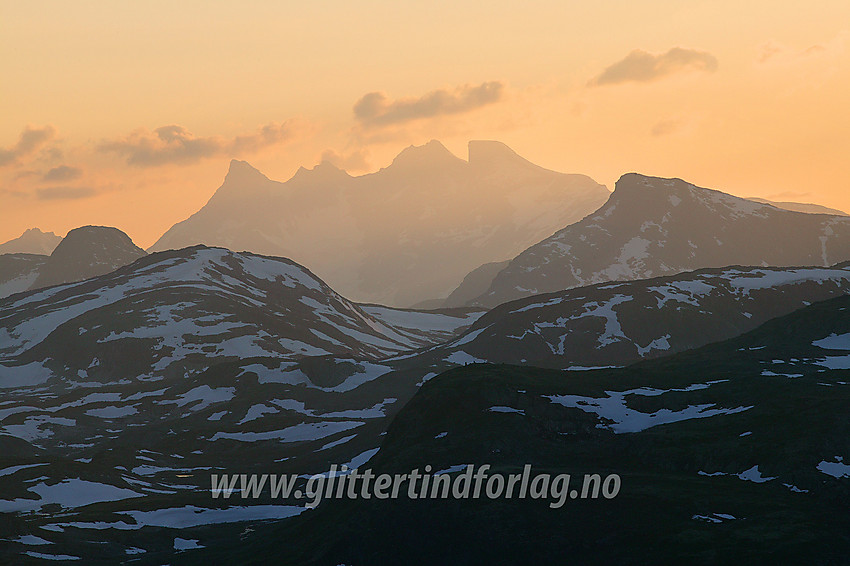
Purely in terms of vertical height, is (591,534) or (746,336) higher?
(746,336)

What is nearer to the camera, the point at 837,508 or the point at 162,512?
the point at 837,508

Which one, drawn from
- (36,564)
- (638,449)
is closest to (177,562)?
(36,564)

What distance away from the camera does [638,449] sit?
11331 centimetres

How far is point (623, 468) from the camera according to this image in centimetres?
10912

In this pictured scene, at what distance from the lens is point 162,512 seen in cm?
13812

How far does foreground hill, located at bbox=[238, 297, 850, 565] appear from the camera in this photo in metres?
86.8

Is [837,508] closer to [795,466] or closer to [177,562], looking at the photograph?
[795,466]

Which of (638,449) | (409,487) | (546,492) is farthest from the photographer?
(638,449)

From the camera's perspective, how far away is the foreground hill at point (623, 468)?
8675 centimetres

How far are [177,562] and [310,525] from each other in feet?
49.8

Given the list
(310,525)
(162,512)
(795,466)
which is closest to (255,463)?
(162,512)

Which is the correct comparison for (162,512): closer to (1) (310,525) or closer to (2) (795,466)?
(1) (310,525)

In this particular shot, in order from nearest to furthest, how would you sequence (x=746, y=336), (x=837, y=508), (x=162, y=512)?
(x=837, y=508), (x=162, y=512), (x=746, y=336)

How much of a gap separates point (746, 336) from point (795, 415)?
222ft
